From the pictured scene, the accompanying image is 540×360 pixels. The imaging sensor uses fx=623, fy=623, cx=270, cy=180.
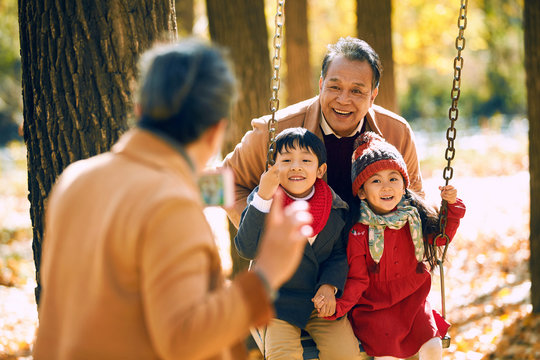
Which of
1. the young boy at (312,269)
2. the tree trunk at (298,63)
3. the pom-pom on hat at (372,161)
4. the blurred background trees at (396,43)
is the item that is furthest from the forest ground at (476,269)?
the tree trunk at (298,63)

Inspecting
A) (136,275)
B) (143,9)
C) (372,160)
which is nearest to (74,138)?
(143,9)

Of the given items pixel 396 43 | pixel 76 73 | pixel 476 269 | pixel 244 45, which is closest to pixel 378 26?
pixel 244 45

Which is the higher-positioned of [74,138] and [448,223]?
[74,138]

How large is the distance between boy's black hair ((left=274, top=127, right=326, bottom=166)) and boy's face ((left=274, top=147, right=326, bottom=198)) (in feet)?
0.06

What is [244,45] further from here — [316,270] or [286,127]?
[316,270]

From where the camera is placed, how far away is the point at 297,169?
3.19 m

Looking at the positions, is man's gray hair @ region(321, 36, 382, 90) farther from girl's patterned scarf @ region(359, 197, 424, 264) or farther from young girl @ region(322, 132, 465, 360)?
girl's patterned scarf @ region(359, 197, 424, 264)

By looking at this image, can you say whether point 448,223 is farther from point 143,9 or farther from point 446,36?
point 446,36

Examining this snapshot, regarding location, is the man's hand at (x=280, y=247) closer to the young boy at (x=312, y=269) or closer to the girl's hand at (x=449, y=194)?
the young boy at (x=312, y=269)

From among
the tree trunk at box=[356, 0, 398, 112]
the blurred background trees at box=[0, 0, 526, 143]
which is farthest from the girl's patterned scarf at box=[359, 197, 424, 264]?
the tree trunk at box=[356, 0, 398, 112]

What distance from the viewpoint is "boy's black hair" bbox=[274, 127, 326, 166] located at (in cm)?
323

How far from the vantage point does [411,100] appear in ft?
115

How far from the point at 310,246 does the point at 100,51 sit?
1.47 metres

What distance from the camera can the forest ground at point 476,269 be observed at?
5789mm
